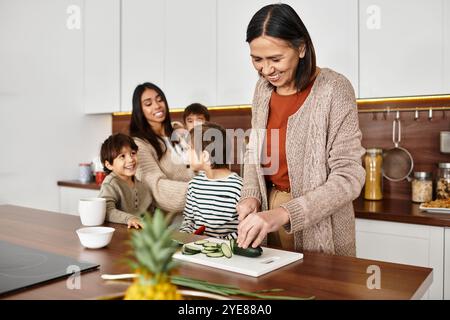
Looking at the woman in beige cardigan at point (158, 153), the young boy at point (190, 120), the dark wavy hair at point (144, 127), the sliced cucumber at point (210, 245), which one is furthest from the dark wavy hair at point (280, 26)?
the young boy at point (190, 120)

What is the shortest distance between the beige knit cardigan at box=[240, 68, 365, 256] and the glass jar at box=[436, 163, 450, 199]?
1.06 m

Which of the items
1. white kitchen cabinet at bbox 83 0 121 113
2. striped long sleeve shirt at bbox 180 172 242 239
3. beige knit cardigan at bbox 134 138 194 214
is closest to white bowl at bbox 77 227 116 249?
striped long sleeve shirt at bbox 180 172 242 239

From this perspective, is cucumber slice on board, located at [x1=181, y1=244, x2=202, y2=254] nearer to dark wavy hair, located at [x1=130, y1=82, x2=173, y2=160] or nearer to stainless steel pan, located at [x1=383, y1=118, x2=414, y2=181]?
dark wavy hair, located at [x1=130, y1=82, x2=173, y2=160]

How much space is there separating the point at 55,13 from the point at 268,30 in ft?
8.61

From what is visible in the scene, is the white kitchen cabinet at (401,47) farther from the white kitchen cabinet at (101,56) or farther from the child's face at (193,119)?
the white kitchen cabinet at (101,56)

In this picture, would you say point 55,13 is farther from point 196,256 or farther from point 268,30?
point 196,256

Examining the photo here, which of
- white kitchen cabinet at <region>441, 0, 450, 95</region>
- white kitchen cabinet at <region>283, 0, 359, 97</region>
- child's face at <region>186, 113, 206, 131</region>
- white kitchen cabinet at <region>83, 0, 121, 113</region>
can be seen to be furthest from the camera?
white kitchen cabinet at <region>83, 0, 121, 113</region>

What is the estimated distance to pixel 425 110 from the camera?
2453 millimetres

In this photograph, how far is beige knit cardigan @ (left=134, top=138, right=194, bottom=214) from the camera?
6.33ft

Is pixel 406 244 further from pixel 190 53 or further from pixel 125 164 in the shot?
pixel 190 53

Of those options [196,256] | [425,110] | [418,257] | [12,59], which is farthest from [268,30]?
[12,59]

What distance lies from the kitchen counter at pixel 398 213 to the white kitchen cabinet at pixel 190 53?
1209 millimetres

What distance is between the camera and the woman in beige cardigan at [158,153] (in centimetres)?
194

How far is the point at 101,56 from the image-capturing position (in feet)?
11.4
